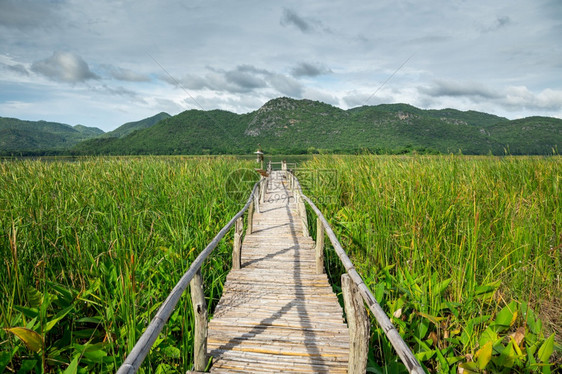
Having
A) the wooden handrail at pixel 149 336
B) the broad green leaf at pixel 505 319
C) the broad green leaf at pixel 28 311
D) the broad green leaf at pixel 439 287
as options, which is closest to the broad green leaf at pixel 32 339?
the broad green leaf at pixel 28 311

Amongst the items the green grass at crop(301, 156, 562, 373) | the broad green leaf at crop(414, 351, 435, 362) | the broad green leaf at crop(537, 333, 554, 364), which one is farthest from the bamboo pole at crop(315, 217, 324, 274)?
the broad green leaf at crop(537, 333, 554, 364)

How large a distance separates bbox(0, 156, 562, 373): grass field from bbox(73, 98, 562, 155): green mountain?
1901 inches

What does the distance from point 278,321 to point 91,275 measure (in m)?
1.91

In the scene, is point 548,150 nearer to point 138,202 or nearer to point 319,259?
point 319,259

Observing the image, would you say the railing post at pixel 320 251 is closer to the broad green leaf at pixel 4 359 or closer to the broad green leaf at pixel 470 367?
the broad green leaf at pixel 470 367

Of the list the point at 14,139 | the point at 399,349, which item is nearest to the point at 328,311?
the point at 399,349

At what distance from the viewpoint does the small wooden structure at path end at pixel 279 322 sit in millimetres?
1808

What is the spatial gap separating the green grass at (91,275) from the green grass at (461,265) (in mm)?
1985

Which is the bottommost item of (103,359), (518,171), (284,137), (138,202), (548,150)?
(103,359)

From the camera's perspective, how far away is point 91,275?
2598mm

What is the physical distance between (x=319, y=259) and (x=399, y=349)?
2504 mm

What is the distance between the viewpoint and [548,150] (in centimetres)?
558

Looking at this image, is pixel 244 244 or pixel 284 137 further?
pixel 284 137

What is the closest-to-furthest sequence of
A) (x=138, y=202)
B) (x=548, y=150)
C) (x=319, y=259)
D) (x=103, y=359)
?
(x=103, y=359), (x=319, y=259), (x=138, y=202), (x=548, y=150)
